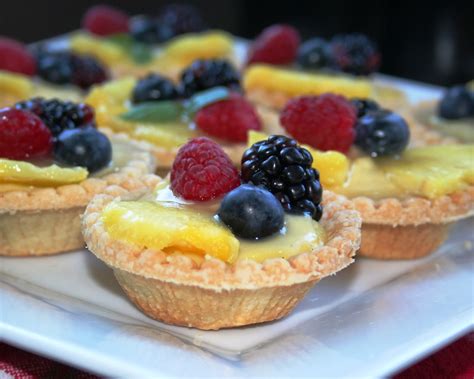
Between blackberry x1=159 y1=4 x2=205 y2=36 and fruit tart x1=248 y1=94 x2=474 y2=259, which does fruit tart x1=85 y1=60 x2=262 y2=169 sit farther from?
blackberry x1=159 y1=4 x2=205 y2=36

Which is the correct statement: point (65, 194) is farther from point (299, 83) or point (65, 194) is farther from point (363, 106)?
point (299, 83)

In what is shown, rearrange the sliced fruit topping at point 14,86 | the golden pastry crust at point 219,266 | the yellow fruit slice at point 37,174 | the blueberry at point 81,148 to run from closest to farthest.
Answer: the golden pastry crust at point 219,266
the yellow fruit slice at point 37,174
the blueberry at point 81,148
the sliced fruit topping at point 14,86

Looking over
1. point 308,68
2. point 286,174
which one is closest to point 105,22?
point 308,68

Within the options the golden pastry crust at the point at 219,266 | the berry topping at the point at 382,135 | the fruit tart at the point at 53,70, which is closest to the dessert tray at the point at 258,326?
the golden pastry crust at the point at 219,266

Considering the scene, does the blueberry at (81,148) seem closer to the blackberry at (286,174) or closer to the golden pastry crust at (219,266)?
the golden pastry crust at (219,266)

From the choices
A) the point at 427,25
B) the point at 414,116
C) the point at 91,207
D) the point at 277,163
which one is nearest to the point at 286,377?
the point at 277,163

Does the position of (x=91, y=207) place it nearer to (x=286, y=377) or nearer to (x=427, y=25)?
(x=286, y=377)
